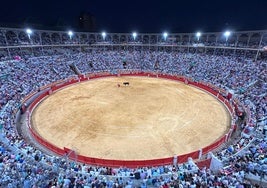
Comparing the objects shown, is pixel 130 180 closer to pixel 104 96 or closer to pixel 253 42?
pixel 104 96

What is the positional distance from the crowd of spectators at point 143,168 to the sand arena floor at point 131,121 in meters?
2.71

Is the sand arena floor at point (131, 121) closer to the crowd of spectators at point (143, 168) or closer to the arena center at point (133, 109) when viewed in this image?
the arena center at point (133, 109)

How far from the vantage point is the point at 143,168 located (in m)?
13.7

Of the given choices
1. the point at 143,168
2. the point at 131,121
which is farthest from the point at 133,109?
the point at 143,168

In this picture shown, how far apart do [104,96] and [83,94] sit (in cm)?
361

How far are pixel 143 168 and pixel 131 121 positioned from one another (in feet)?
30.6

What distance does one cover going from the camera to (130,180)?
38.6 ft

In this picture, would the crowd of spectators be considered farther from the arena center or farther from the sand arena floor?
the sand arena floor

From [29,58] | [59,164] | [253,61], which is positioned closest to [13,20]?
[29,58]

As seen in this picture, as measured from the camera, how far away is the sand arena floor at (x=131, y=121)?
1814 cm

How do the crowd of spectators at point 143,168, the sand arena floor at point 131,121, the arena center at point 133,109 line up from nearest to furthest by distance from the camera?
the crowd of spectators at point 143,168 < the arena center at point 133,109 < the sand arena floor at point 131,121

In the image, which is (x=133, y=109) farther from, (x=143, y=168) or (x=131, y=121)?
(x=143, y=168)

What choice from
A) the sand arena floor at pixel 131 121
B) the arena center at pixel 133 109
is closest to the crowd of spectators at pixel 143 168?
the arena center at pixel 133 109

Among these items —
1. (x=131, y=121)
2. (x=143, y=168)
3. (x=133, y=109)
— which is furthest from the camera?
(x=133, y=109)
